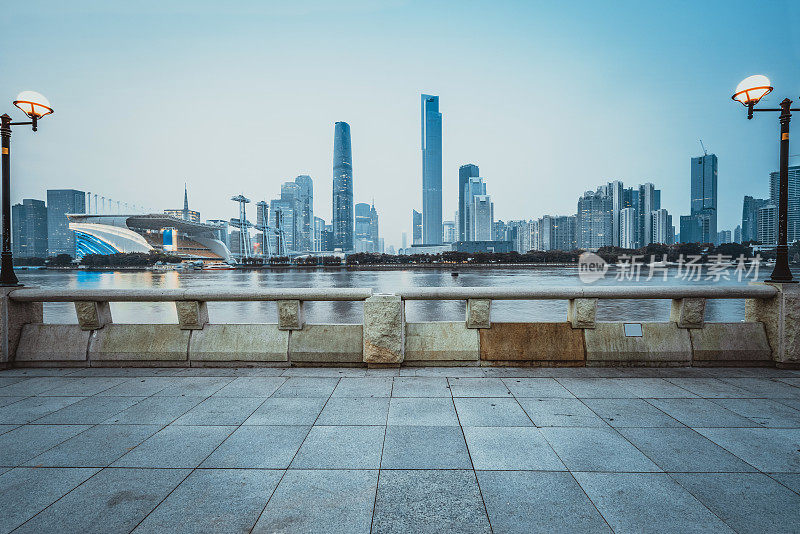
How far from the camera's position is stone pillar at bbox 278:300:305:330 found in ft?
22.2

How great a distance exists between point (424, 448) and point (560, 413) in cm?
196

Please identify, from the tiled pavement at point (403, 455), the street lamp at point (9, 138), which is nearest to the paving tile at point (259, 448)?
the tiled pavement at point (403, 455)

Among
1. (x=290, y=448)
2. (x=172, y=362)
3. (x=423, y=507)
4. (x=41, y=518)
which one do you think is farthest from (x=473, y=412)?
(x=172, y=362)

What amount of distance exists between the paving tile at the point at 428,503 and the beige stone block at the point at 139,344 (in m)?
5.33

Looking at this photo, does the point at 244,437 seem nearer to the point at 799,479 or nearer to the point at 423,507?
the point at 423,507

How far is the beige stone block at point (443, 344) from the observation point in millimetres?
6562

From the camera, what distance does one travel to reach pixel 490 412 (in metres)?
4.63

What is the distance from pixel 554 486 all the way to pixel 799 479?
87.2 inches

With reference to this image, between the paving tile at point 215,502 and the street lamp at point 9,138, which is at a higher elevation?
the street lamp at point 9,138

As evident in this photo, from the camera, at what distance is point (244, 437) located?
402 centimetres

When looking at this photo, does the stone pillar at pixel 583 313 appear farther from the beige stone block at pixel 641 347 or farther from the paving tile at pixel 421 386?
the paving tile at pixel 421 386

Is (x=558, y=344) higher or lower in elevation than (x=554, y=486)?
higher

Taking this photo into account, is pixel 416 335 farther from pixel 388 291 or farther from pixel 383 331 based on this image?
pixel 388 291

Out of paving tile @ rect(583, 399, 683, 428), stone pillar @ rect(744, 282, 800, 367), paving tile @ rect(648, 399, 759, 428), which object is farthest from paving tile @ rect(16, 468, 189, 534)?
stone pillar @ rect(744, 282, 800, 367)
